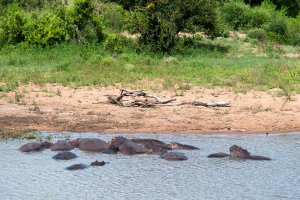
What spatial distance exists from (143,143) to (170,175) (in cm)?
122

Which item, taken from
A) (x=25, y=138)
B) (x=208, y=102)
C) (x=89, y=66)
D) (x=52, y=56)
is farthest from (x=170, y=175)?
(x=52, y=56)

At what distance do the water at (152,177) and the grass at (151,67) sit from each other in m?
4.47

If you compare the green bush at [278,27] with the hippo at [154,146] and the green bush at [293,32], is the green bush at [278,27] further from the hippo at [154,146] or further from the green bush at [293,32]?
the hippo at [154,146]

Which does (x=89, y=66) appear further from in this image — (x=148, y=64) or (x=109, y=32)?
(x=109, y=32)

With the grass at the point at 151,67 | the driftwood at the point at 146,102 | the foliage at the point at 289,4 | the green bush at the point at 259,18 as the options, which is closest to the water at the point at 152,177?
the driftwood at the point at 146,102

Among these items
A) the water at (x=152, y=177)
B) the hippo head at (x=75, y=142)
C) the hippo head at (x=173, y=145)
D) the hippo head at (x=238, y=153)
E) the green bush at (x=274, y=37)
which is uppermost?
the green bush at (x=274, y=37)

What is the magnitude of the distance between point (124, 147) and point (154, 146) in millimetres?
473

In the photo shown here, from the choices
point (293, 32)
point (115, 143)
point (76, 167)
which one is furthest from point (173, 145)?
point (293, 32)

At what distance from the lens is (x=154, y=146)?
10195 mm

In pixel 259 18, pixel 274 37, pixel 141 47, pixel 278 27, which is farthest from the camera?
pixel 259 18

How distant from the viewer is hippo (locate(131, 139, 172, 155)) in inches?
400

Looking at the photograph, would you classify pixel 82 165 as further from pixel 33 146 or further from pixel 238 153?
pixel 238 153

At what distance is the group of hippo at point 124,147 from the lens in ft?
32.6

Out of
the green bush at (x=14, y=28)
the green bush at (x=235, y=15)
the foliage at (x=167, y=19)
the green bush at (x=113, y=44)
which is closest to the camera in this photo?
the green bush at (x=113, y=44)
